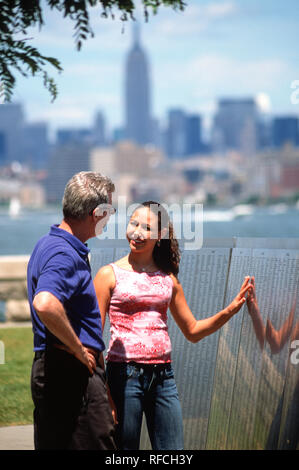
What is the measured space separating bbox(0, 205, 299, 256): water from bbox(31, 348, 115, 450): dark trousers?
9611cm

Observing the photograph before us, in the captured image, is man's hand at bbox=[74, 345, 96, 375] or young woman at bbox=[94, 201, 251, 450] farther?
young woman at bbox=[94, 201, 251, 450]

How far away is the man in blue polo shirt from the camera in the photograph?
3.12 metres

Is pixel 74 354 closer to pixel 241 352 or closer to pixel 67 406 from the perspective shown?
pixel 67 406

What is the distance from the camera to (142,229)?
362cm

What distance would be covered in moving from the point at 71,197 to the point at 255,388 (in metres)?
1.59

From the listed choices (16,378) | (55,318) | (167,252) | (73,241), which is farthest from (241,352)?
(16,378)

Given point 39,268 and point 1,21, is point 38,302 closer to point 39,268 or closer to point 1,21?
point 39,268

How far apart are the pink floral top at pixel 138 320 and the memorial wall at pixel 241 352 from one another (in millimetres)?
699

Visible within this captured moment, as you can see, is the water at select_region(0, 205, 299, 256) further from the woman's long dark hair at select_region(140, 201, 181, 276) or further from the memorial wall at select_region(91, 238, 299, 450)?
the woman's long dark hair at select_region(140, 201, 181, 276)

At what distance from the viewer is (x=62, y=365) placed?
3139 millimetres

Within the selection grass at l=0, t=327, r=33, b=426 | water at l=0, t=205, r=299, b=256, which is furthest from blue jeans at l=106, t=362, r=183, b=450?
water at l=0, t=205, r=299, b=256

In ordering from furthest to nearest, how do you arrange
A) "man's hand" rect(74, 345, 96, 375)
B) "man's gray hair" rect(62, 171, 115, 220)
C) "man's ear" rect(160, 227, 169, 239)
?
"man's ear" rect(160, 227, 169, 239), "man's gray hair" rect(62, 171, 115, 220), "man's hand" rect(74, 345, 96, 375)

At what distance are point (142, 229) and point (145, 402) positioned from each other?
0.76 metres
